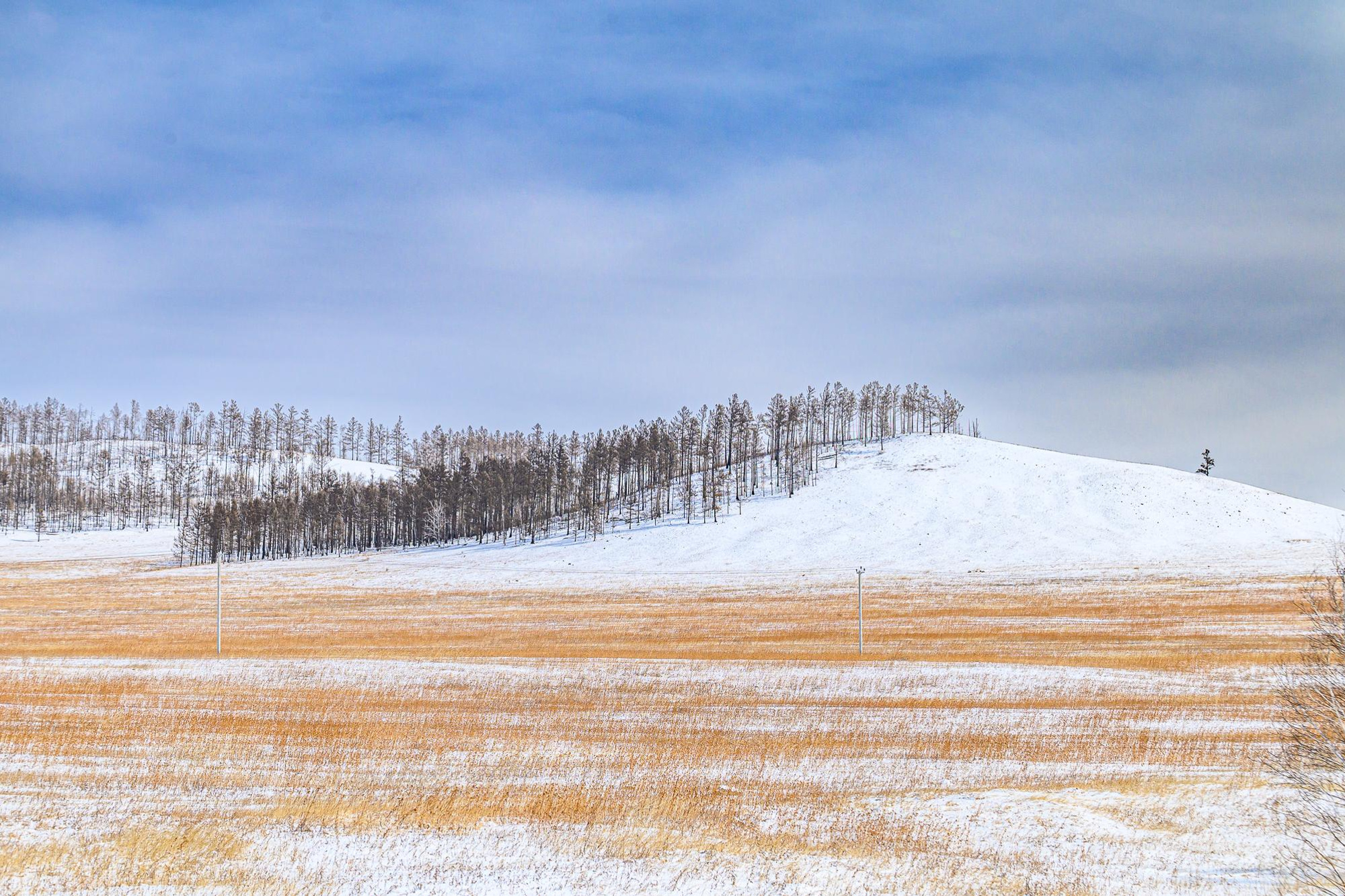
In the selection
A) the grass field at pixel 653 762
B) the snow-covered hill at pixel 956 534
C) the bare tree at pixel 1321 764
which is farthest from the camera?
the snow-covered hill at pixel 956 534

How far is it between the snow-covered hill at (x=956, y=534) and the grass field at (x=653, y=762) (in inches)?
1644

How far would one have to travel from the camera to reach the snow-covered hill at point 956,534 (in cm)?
8981

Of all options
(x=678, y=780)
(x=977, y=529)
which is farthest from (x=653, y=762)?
(x=977, y=529)

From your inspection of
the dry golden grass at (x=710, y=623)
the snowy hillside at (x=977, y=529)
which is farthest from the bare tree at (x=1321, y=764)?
the snowy hillside at (x=977, y=529)

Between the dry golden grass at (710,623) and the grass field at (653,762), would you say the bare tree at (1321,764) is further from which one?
the dry golden grass at (710,623)

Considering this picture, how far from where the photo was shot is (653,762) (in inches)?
808

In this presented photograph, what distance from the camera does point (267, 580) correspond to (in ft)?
319

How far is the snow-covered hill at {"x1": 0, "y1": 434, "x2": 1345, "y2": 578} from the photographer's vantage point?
89.8 metres

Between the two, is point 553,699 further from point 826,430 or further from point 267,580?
point 826,430

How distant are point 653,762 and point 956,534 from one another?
9323 cm

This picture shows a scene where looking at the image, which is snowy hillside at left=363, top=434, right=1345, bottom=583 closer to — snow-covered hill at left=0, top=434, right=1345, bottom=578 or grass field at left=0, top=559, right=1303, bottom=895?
snow-covered hill at left=0, top=434, right=1345, bottom=578

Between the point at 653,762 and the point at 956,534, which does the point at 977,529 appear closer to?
the point at 956,534

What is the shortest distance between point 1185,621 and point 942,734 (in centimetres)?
3226

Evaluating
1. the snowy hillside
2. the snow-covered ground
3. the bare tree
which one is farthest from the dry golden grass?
the bare tree
